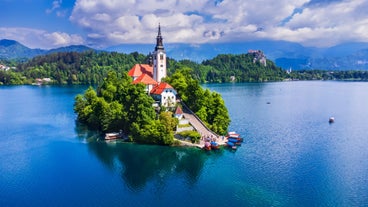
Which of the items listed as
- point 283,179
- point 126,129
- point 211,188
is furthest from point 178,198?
point 126,129

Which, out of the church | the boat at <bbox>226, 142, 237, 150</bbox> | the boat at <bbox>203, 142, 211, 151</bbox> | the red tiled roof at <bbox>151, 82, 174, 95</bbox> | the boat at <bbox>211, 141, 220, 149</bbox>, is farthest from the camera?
the church

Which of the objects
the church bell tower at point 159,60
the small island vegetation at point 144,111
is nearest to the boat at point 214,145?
the small island vegetation at point 144,111

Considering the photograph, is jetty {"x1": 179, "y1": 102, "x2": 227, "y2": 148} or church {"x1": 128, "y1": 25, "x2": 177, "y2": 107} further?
church {"x1": 128, "y1": 25, "x2": 177, "y2": 107}

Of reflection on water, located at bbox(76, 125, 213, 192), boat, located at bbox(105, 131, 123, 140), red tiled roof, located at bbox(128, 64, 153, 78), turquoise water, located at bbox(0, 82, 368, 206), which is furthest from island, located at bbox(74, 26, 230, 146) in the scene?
turquoise water, located at bbox(0, 82, 368, 206)

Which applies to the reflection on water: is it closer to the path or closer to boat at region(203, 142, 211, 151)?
boat at region(203, 142, 211, 151)

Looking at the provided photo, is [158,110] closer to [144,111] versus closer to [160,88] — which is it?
[160,88]

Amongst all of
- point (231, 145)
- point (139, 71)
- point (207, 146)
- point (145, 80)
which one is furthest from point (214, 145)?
point (139, 71)

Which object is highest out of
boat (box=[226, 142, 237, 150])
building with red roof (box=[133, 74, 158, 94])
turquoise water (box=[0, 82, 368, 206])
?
building with red roof (box=[133, 74, 158, 94])
